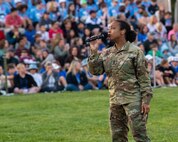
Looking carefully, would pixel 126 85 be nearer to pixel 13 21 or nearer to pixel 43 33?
pixel 13 21

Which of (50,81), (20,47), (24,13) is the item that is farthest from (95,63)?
(24,13)

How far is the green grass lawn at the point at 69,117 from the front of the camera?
37.1 ft

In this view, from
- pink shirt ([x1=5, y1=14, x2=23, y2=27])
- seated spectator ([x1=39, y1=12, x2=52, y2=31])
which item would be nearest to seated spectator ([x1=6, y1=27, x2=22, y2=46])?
pink shirt ([x1=5, y1=14, x2=23, y2=27])

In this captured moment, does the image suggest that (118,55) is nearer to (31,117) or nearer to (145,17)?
(31,117)

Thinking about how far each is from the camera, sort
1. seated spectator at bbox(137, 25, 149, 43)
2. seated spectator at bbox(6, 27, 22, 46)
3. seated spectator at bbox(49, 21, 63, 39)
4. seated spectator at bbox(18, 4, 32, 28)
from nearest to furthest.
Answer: seated spectator at bbox(6, 27, 22, 46)
seated spectator at bbox(18, 4, 32, 28)
seated spectator at bbox(49, 21, 63, 39)
seated spectator at bbox(137, 25, 149, 43)

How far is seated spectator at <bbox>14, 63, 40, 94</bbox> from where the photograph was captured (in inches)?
748

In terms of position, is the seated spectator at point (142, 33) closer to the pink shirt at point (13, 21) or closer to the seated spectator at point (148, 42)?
the seated spectator at point (148, 42)

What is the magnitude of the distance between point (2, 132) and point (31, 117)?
6.68ft

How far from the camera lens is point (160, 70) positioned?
21500 millimetres

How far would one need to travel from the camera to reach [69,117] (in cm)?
1370

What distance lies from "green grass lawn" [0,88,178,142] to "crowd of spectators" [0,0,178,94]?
1.43m

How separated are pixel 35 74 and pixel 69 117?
5.99m

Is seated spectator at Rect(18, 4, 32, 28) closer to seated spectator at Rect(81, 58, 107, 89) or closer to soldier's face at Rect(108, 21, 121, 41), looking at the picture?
seated spectator at Rect(81, 58, 107, 89)

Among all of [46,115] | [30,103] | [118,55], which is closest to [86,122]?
[46,115]
